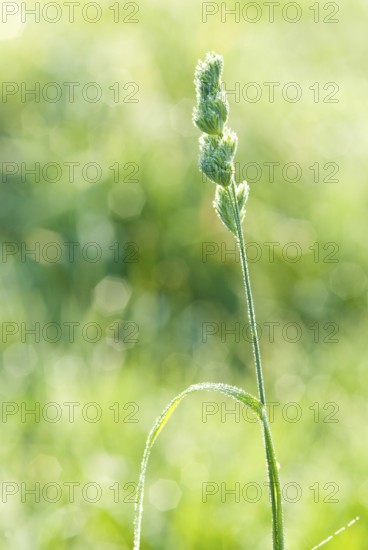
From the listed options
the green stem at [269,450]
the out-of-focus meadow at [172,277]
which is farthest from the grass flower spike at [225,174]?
the out-of-focus meadow at [172,277]

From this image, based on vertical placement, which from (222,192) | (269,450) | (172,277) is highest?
(172,277)

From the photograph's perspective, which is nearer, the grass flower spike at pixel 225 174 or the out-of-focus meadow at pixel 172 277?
the grass flower spike at pixel 225 174

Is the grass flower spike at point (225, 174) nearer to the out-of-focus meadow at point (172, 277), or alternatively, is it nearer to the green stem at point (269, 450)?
the green stem at point (269, 450)

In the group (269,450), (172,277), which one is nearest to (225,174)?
(269,450)

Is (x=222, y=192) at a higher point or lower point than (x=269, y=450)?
higher

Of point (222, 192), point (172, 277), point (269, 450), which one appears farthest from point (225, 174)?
point (172, 277)

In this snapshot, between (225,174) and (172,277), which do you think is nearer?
(225,174)

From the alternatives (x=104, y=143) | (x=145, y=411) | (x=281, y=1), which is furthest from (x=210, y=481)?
(x=281, y=1)

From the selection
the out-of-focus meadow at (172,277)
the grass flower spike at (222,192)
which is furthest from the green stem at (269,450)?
the out-of-focus meadow at (172,277)

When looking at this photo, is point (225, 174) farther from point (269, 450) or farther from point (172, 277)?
point (172, 277)
